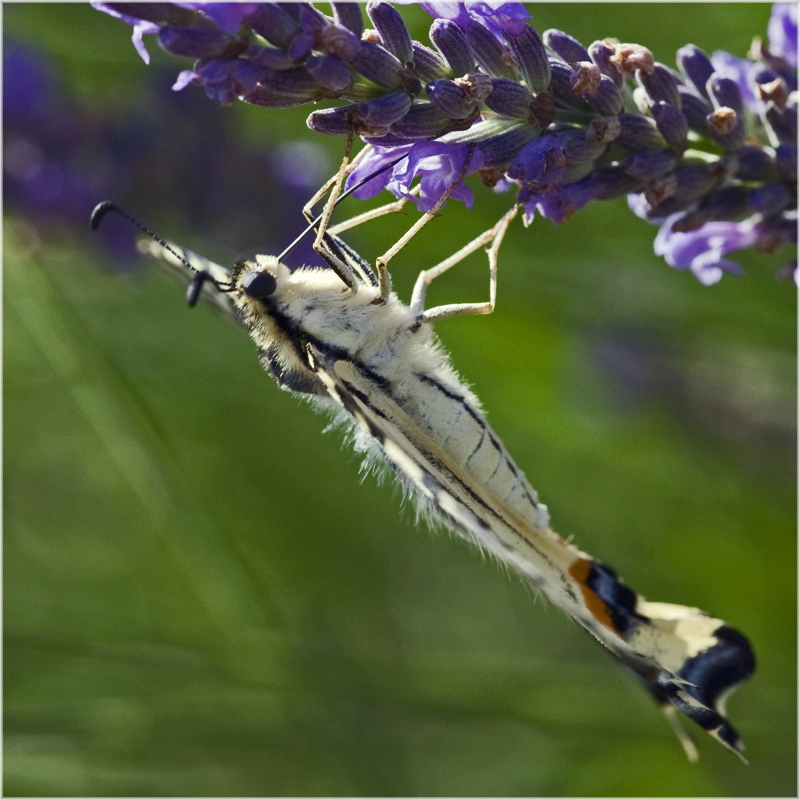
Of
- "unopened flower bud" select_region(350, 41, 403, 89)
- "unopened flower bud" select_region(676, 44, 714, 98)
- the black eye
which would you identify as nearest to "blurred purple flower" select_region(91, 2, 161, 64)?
"unopened flower bud" select_region(350, 41, 403, 89)

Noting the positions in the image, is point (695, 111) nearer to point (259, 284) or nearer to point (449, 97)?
point (449, 97)

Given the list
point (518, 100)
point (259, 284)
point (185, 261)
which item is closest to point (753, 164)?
point (518, 100)

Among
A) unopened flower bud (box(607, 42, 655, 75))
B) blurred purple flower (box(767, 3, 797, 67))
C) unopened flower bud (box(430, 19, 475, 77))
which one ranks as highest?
blurred purple flower (box(767, 3, 797, 67))

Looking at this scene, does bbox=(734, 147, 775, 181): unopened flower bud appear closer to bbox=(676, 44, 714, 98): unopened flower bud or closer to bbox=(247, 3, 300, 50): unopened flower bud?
bbox=(676, 44, 714, 98): unopened flower bud

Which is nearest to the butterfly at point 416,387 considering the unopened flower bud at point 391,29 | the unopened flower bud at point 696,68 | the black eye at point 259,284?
the black eye at point 259,284

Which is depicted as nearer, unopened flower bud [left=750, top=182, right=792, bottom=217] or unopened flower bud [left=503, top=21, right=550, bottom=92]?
unopened flower bud [left=503, top=21, right=550, bottom=92]

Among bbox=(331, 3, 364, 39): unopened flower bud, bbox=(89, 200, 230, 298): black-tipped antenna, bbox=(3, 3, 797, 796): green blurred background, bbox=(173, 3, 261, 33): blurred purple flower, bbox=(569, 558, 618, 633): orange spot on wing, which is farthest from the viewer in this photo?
bbox=(3, 3, 797, 796): green blurred background

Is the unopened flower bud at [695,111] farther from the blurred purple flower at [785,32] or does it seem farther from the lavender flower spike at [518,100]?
the blurred purple flower at [785,32]

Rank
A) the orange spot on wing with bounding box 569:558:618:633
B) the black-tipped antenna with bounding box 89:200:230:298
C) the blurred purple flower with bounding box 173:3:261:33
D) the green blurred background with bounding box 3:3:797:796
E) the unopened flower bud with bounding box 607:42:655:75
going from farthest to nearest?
1. the green blurred background with bounding box 3:3:797:796
2. the black-tipped antenna with bounding box 89:200:230:298
3. the orange spot on wing with bounding box 569:558:618:633
4. the unopened flower bud with bounding box 607:42:655:75
5. the blurred purple flower with bounding box 173:3:261:33
